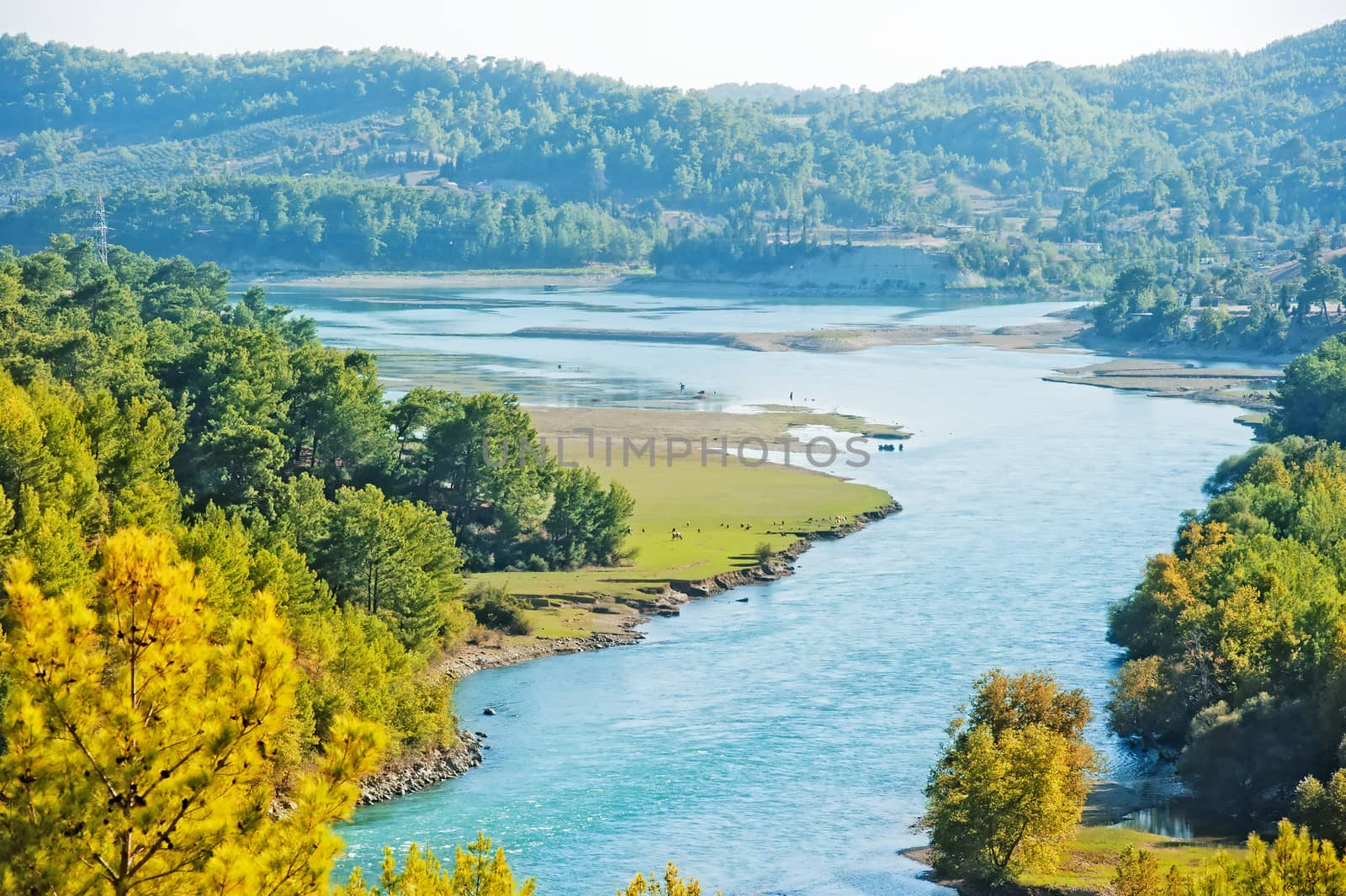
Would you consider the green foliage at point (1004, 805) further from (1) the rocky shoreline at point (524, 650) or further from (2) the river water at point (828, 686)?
(1) the rocky shoreline at point (524, 650)

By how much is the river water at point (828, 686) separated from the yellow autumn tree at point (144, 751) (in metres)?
27.1

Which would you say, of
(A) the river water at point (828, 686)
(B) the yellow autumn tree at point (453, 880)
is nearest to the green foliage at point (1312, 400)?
(A) the river water at point (828, 686)

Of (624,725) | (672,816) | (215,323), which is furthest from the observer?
(215,323)

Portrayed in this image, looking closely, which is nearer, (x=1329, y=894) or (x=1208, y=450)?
(x=1329, y=894)

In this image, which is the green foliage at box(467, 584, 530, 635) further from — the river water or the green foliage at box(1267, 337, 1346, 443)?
the green foliage at box(1267, 337, 1346, 443)

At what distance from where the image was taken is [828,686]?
2559 inches

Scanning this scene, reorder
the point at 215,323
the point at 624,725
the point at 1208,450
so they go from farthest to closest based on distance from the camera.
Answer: the point at 1208,450 < the point at 215,323 < the point at 624,725

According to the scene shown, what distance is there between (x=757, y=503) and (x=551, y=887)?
53.4 meters

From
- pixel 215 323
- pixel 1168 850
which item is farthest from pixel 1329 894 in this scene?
pixel 215 323

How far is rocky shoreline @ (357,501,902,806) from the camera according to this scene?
55375 millimetres

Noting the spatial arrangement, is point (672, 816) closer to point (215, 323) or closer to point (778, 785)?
point (778, 785)

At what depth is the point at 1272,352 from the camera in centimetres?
17612

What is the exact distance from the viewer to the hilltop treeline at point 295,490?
5650cm

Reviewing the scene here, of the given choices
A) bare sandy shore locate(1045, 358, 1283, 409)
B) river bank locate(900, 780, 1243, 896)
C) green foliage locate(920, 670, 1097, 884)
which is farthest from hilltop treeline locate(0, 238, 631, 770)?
bare sandy shore locate(1045, 358, 1283, 409)
